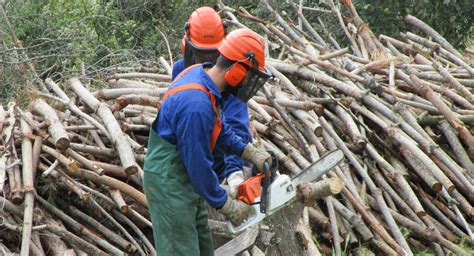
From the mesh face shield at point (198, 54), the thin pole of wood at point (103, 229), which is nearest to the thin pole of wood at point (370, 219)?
the mesh face shield at point (198, 54)

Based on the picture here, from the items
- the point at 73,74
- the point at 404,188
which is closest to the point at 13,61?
the point at 73,74

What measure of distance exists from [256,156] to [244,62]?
61 cm

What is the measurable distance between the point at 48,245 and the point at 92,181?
636 millimetres

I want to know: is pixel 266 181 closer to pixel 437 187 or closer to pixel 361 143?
pixel 361 143

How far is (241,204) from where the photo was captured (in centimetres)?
422

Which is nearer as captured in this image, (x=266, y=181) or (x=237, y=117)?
(x=266, y=181)

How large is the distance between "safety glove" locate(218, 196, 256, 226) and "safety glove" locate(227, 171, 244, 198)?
17 cm

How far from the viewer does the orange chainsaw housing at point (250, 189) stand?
425 centimetres

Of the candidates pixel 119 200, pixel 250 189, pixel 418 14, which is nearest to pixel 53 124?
pixel 119 200

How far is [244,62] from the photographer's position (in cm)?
400

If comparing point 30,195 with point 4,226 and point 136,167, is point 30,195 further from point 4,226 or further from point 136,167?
point 136,167

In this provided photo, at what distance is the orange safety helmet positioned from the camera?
400cm

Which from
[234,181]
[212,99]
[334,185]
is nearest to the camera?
[212,99]

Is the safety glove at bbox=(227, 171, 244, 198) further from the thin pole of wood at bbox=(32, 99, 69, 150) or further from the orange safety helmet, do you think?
the thin pole of wood at bbox=(32, 99, 69, 150)
